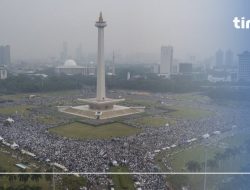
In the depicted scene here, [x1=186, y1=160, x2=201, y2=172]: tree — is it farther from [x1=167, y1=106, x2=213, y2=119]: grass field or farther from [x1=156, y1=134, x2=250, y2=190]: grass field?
[x1=167, y1=106, x2=213, y2=119]: grass field

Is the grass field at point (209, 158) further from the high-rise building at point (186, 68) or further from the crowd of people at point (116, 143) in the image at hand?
the high-rise building at point (186, 68)

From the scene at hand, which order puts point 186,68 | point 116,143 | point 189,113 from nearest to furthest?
point 116,143 → point 189,113 → point 186,68

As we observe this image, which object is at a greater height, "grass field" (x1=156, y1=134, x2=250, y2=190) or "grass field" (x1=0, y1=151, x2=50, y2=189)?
"grass field" (x1=156, y1=134, x2=250, y2=190)

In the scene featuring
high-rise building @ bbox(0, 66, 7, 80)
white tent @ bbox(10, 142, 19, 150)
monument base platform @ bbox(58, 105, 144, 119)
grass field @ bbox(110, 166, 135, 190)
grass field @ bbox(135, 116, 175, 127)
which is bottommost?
grass field @ bbox(110, 166, 135, 190)

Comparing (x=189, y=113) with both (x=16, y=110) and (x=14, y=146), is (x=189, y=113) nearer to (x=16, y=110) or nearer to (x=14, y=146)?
(x=16, y=110)

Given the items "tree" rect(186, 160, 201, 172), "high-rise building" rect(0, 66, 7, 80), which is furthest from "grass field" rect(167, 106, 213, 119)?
"high-rise building" rect(0, 66, 7, 80)

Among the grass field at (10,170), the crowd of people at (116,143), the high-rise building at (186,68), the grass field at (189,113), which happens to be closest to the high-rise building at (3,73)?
the crowd of people at (116,143)

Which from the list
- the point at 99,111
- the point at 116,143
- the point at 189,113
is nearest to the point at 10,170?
the point at 116,143

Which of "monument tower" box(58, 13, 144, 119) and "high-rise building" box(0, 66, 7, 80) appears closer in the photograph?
"monument tower" box(58, 13, 144, 119)
